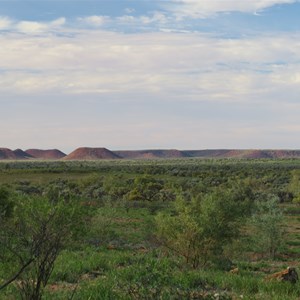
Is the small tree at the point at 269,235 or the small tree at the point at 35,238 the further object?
the small tree at the point at 269,235

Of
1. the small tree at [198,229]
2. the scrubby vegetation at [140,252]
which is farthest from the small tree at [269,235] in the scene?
the small tree at [198,229]

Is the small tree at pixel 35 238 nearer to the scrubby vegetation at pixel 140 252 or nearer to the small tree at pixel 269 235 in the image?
the scrubby vegetation at pixel 140 252

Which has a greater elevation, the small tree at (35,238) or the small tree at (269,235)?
the small tree at (35,238)

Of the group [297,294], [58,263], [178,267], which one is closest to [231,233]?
[178,267]

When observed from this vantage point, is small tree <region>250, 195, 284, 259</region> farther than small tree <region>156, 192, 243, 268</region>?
Yes

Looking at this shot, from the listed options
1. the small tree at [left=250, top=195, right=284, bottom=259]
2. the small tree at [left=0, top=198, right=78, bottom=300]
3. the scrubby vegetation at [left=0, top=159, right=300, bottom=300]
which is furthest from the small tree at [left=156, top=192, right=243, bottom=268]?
the small tree at [left=0, top=198, right=78, bottom=300]

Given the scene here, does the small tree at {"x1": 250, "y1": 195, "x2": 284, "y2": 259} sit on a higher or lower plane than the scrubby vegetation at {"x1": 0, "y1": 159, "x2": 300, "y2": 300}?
lower

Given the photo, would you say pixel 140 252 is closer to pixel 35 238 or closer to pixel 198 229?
pixel 198 229

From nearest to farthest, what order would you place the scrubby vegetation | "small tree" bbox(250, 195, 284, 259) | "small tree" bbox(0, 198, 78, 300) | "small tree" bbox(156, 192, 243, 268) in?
"small tree" bbox(0, 198, 78, 300)
the scrubby vegetation
"small tree" bbox(156, 192, 243, 268)
"small tree" bbox(250, 195, 284, 259)

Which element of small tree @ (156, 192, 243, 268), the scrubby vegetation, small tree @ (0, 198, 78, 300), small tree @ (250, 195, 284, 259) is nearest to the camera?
small tree @ (0, 198, 78, 300)

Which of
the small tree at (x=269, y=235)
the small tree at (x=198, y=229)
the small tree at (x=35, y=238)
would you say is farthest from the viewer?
the small tree at (x=269, y=235)

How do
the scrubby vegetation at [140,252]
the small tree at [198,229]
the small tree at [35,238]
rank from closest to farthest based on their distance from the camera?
the small tree at [35,238] < the scrubby vegetation at [140,252] < the small tree at [198,229]

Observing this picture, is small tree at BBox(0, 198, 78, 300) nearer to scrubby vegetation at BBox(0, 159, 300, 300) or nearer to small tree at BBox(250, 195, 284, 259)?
scrubby vegetation at BBox(0, 159, 300, 300)

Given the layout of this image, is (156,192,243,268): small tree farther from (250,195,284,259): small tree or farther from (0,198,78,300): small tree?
(0,198,78,300): small tree
